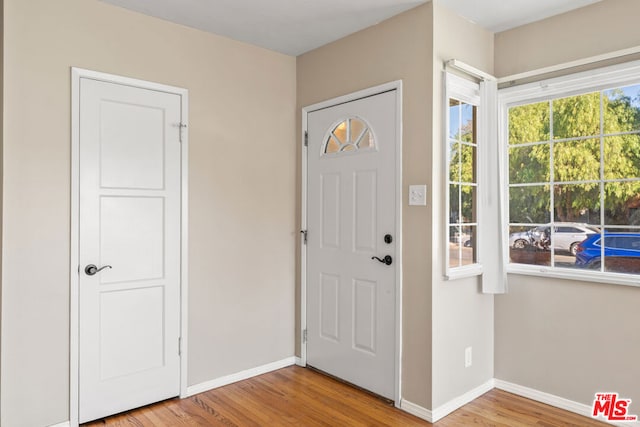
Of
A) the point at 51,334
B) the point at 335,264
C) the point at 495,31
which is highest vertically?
the point at 495,31

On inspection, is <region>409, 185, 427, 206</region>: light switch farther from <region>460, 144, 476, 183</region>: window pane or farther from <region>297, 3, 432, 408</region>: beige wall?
<region>460, 144, 476, 183</region>: window pane

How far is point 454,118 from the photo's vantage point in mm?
2859

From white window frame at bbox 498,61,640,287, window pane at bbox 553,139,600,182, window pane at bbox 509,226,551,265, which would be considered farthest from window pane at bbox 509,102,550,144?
window pane at bbox 509,226,551,265

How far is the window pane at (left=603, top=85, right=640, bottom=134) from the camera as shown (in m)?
2.57

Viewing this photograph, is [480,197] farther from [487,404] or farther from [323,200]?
[487,404]

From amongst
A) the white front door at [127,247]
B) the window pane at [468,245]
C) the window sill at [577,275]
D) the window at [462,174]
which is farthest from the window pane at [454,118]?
the white front door at [127,247]

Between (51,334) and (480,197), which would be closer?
(51,334)

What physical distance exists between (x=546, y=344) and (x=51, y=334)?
3.15 m

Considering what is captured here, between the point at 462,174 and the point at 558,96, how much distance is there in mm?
826

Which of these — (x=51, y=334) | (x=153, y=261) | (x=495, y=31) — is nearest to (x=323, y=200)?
(x=153, y=261)

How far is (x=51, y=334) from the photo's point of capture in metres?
2.49

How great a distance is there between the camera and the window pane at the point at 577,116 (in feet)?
8.97

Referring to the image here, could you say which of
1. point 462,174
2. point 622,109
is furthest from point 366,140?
point 622,109

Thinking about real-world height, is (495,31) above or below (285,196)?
above
